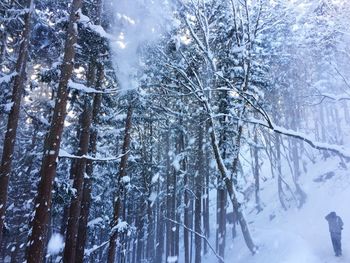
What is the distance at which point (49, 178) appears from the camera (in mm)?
9109

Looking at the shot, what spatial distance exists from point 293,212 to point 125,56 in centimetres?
1966

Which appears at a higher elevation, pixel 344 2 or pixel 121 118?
pixel 344 2

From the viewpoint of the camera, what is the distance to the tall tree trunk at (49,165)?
870cm

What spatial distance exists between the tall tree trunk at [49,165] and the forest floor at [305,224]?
11215mm

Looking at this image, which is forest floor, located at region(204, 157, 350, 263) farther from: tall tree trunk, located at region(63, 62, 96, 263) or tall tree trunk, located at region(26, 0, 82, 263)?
tall tree trunk, located at region(26, 0, 82, 263)

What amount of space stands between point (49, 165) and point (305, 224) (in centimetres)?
1867

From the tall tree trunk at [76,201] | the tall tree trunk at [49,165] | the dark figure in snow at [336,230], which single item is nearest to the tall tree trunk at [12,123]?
the tall tree trunk at [76,201]

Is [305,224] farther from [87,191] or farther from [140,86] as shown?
[87,191]

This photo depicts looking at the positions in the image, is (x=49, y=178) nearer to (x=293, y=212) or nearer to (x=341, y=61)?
(x=293, y=212)

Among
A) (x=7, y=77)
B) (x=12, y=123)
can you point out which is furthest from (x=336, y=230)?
(x=7, y=77)

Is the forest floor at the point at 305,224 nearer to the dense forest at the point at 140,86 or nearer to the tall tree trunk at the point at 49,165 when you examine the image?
the dense forest at the point at 140,86

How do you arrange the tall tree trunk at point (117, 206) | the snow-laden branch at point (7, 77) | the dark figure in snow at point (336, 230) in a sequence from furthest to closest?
the tall tree trunk at point (117, 206), the dark figure in snow at point (336, 230), the snow-laden branch at point (7, 77)

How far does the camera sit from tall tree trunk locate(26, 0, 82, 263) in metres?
8.70

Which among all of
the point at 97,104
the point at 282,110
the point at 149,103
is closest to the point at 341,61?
the point at 282,110
